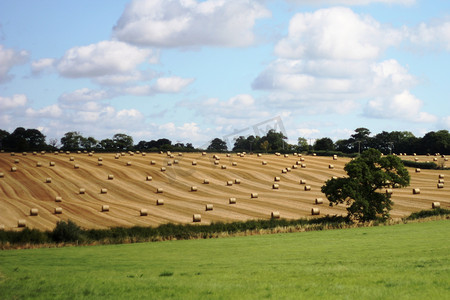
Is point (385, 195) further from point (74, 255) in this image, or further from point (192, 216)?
point (74, 255)

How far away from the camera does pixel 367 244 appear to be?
3148 cm

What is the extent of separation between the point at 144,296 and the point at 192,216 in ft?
126

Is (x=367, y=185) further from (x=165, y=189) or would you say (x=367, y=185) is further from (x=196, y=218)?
(x=165, y=189)

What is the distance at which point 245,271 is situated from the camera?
21453mm

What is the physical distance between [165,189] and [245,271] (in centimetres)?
5343

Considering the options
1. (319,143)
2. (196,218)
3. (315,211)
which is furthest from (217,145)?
(196,218)

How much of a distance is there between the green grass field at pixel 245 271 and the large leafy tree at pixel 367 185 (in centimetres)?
1534

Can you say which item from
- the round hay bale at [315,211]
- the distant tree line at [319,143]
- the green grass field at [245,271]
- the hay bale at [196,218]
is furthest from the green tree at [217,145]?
Answer: the green grass field at [245,271]

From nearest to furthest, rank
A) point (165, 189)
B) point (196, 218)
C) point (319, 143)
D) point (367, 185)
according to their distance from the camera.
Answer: point (367, 185)
point (196, 218)
point (165, 189)
point (319, 143)

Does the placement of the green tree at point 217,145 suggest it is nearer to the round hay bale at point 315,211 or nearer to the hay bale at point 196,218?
the round hay bale at point 315,211

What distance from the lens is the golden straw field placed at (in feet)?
A: 183

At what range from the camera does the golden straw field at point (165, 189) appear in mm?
55844

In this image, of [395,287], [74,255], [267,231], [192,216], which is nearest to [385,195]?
[267,231]

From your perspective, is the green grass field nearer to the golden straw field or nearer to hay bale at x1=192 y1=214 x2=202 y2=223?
hay bale at x1=192 y1=214 x2=202 y2=223
